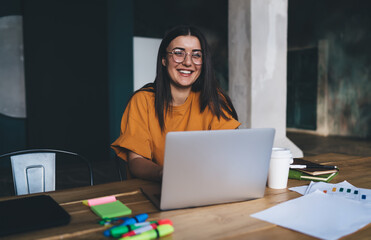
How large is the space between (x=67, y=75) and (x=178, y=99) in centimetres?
356

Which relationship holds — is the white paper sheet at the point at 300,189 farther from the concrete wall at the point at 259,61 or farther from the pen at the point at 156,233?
the concrete wall at the point at 259,61

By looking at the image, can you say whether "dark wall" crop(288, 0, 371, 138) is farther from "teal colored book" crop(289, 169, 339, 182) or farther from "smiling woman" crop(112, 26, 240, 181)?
"teal colored book" crop(289, 169, 339, 182)

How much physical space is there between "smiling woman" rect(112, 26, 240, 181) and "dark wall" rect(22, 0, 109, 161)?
11.4 feet

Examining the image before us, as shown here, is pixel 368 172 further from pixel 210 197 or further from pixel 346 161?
pixel 210 197

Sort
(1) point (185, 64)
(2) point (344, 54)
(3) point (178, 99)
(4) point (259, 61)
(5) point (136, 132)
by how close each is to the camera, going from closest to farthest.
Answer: (5) point (136, 132) < (1) point (185, 64) < (3) point (178, 99) < (4) point (259, 61) < (2) point (344, 54)

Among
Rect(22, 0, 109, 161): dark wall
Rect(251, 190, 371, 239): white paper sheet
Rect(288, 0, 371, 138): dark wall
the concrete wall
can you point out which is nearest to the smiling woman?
Rect(251, 190, 371, 239): white paper sheet

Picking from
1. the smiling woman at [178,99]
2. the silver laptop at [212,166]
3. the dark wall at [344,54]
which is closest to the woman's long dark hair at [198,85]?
the smiling woman at [178,99]

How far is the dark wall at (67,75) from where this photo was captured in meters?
4.61

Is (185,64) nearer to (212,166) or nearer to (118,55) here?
(212,166)

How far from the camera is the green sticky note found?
90 centimetres

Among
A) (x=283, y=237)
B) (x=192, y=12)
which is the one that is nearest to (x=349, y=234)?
(x=283, y=237)

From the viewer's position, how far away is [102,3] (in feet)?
16.4

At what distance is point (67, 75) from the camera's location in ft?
15.8

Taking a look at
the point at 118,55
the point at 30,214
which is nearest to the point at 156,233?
the point at 30,214
